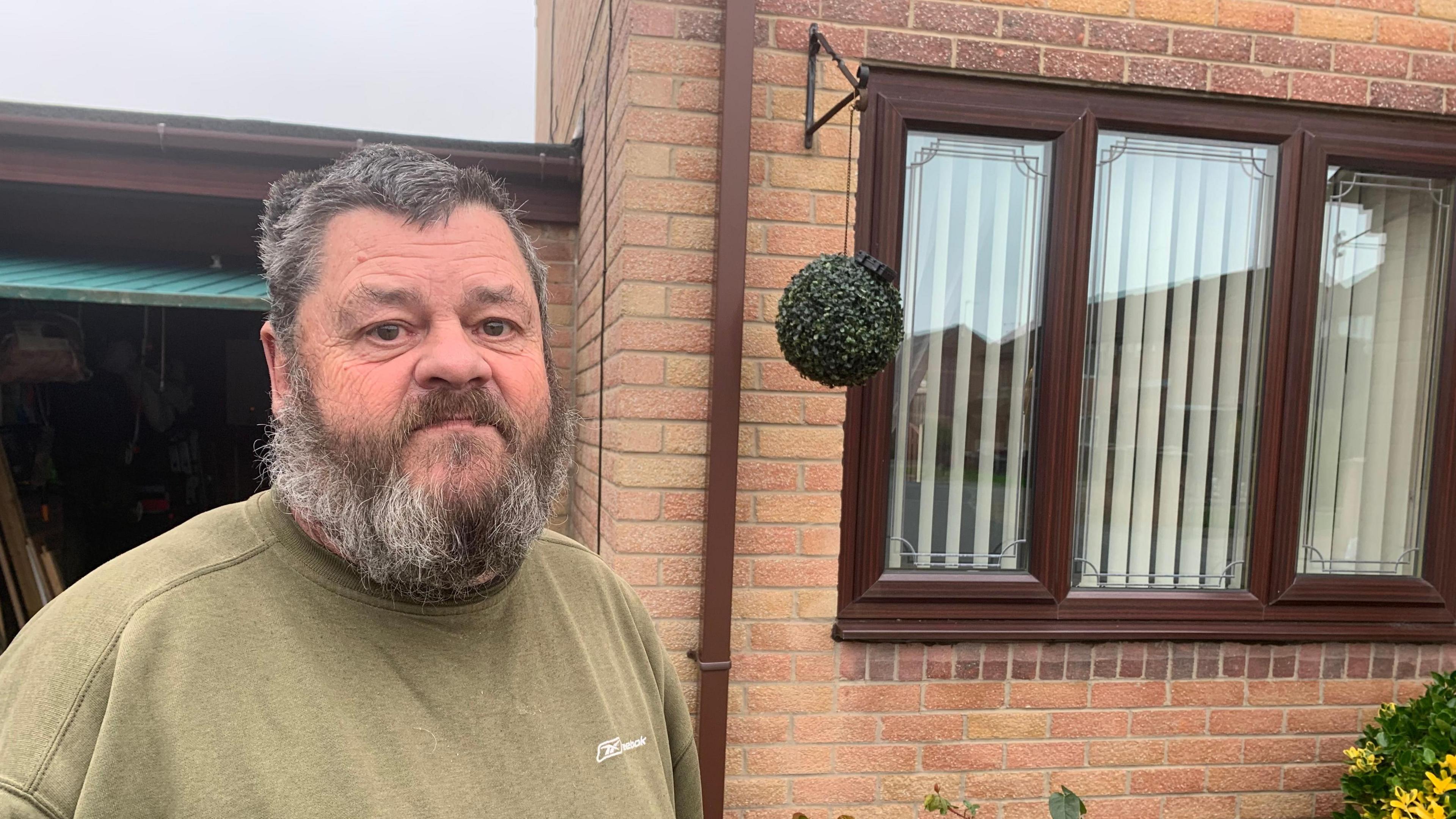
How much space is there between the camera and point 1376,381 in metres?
2.89

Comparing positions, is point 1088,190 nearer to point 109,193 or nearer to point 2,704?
point 2,704

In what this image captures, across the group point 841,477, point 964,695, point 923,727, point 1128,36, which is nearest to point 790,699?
point 923,727

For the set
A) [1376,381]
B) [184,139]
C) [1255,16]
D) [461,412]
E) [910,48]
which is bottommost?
[461,412]

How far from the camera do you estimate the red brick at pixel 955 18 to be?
239cm

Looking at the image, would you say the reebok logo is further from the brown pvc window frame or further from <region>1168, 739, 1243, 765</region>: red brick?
<region>1168, 739, 1243, 765</region>: red brick

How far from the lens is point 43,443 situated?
182 inches

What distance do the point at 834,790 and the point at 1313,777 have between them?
178cm

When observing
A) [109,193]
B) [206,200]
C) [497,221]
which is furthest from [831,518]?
[109,193]

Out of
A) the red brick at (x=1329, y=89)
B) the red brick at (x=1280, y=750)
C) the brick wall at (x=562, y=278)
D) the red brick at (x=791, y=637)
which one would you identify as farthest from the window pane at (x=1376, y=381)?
the brick wall at (x=562, y=278)

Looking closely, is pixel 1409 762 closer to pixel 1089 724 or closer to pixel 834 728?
pixel 1089 724

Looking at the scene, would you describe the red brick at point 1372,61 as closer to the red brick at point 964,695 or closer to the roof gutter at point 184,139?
the red brick at point 964,695

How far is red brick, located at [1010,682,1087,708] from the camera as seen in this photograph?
2543 mm

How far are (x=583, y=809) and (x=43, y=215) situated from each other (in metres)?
4.08

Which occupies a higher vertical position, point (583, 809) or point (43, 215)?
point (43, 215)
